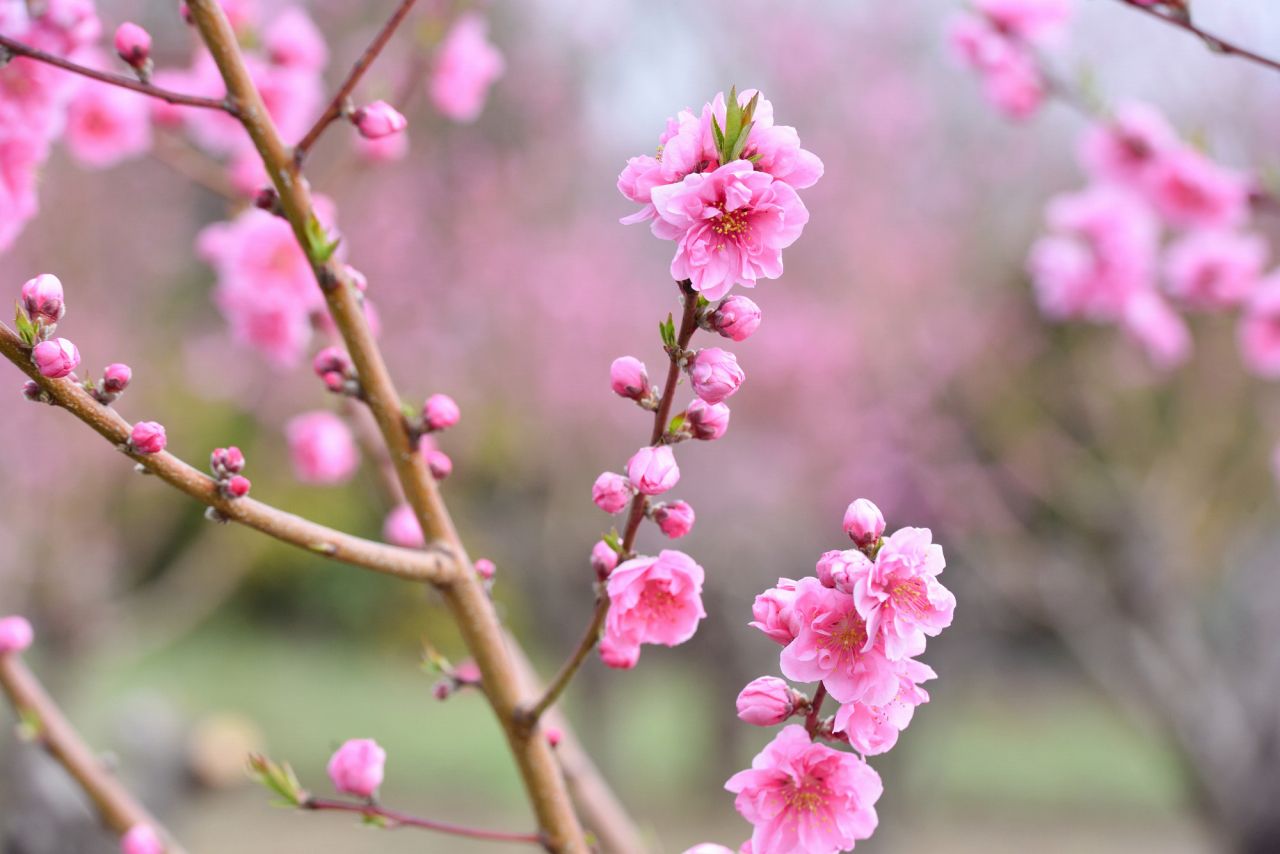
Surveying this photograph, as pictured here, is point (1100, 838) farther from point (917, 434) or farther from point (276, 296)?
point (276, 296)

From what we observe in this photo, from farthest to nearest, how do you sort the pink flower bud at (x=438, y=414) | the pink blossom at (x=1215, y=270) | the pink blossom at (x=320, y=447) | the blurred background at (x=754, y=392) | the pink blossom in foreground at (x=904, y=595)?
the blurred background at (x=754, y=392)
the pink blossom at (x=1215, y=270)
the pink blossom at (x=320, y=447)
the pink flower bud at (x=438, y=414)
the pink blossom in foreground at (x=904, y=595)

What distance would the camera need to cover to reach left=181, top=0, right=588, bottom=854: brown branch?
98 cm

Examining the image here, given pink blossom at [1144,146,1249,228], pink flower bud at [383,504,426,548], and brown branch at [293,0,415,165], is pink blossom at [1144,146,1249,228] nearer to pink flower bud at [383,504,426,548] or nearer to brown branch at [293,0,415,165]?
pink flower bud at [383,504,426,548]

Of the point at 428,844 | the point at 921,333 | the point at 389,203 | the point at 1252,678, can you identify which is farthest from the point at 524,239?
the point at 1252,678

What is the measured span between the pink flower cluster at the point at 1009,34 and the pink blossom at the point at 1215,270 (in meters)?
0.69

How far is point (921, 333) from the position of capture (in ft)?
22.9

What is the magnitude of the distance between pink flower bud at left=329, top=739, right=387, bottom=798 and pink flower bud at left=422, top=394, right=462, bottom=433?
313mm

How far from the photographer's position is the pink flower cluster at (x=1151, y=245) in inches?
99.6

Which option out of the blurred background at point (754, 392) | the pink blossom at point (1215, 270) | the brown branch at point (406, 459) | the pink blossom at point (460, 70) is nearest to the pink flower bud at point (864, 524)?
the brown branch at point (406, 459)

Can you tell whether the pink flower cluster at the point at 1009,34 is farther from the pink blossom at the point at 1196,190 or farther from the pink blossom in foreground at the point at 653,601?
the pink blossom in foreground at the point at 653,601

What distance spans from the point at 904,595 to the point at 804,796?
183 millimetres

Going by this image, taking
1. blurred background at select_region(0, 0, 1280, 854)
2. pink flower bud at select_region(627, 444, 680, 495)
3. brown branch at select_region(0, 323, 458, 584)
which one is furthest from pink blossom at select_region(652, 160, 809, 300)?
blurred background at select_region(0, 0, 1280, 854)

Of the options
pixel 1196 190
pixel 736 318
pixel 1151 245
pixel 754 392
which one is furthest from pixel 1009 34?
pixel 754 392

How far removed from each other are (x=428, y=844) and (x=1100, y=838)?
215 inches
